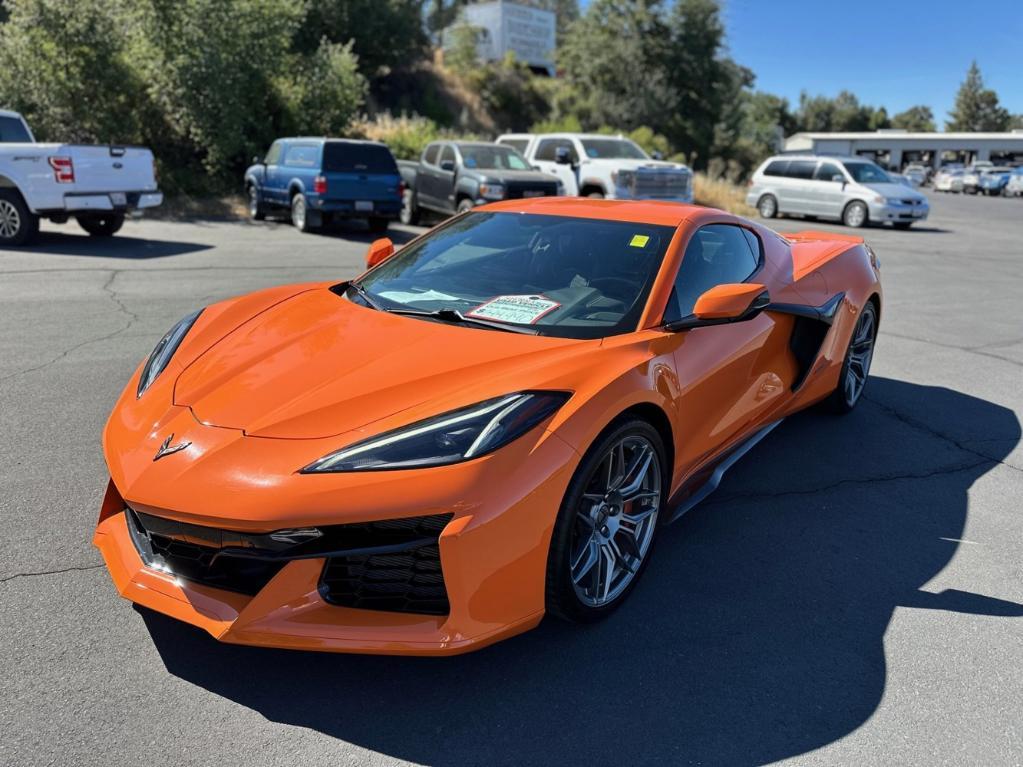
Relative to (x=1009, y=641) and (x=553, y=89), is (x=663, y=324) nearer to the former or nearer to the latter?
(x=1009, y=641)

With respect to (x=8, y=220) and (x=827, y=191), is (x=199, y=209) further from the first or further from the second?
(x=827, y=191)

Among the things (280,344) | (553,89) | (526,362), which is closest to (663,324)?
(526,362)

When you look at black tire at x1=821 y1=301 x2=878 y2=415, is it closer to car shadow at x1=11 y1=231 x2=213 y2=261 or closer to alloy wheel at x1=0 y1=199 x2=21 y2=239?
car shadow at x1=11 y1=231 x2=213 y2=261

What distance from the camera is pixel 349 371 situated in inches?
118

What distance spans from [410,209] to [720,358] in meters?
14.6

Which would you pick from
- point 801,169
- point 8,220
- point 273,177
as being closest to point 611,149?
point 801,169

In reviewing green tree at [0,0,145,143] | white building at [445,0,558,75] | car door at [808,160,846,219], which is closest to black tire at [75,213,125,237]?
green tree at [0,0,145,143]

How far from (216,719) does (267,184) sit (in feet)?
49.9

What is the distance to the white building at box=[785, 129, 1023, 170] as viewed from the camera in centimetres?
7075

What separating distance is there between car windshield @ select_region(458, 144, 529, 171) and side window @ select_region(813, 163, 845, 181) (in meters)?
9.06

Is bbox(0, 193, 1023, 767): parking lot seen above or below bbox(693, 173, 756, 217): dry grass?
below

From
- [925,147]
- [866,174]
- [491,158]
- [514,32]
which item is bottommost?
[866,174]

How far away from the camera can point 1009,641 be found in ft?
9.97

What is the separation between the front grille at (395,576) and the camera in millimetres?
2424
